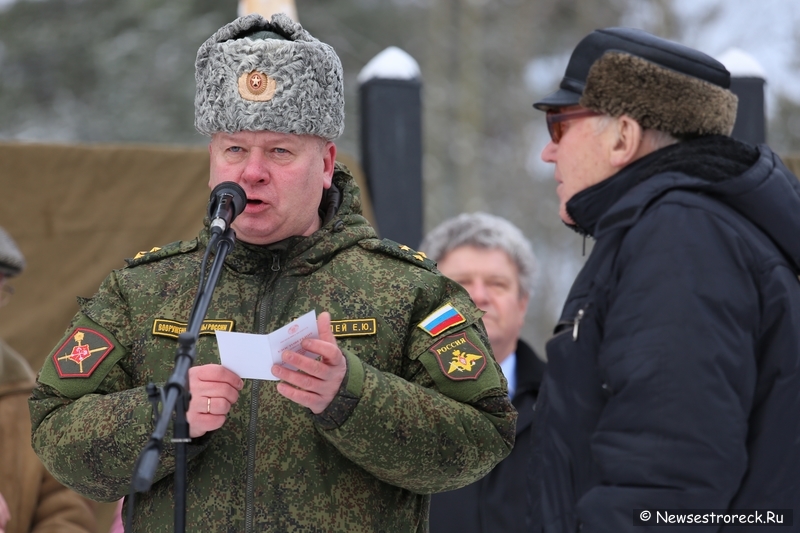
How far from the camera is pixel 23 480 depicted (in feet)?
14.5

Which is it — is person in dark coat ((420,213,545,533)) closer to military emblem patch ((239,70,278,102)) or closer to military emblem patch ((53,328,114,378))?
military emblem patch ((239,70,278,102))

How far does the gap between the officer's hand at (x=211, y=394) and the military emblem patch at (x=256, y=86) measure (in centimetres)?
83

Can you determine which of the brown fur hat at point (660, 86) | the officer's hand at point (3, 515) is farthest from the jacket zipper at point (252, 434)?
the officer's hand at point (3, 515)

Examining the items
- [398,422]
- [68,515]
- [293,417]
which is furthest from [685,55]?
[68,515]

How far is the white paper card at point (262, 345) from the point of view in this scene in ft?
7.89

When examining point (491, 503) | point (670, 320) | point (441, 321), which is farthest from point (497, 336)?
point (670, 320)

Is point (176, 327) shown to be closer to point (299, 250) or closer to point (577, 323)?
point (299, 250)

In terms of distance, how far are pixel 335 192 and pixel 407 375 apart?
0.63 meters

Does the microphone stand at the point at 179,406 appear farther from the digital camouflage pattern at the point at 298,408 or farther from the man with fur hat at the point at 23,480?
the man with fur hat at the point at 23,480

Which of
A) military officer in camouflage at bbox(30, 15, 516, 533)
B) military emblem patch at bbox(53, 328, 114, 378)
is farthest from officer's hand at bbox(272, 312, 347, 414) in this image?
military emblem patch at bbox(53, 328, 114, 378)

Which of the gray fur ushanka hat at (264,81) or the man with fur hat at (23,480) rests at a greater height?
the gray fur ushanka hat at (264,81)

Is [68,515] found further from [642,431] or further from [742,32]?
[742,32]

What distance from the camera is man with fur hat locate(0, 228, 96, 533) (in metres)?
4.35

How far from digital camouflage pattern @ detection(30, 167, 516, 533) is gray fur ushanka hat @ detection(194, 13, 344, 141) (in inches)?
12.6
